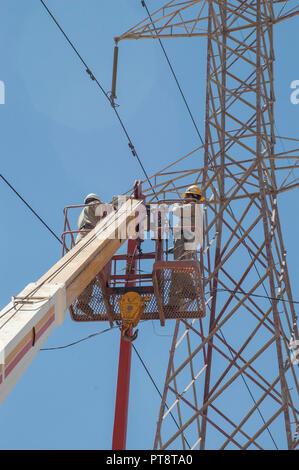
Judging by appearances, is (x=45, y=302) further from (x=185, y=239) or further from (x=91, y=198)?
(x=91, y=198)

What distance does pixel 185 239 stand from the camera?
12.1 m

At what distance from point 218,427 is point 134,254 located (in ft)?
11.4

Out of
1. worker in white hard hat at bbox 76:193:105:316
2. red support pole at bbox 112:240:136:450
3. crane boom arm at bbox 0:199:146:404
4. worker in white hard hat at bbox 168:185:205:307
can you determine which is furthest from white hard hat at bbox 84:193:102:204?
red support pole at bbox 112:240:136:450

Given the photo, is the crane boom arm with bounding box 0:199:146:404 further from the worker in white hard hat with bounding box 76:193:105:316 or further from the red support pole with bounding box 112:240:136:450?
the red support pole with bounding box 112:240:136:450

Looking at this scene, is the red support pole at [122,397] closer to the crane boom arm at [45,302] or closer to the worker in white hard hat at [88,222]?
the worker in white hard hat at [88,222]

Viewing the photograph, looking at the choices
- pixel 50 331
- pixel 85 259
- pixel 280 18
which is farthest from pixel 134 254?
pixel 280 18

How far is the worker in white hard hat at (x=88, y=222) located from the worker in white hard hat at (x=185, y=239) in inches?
55.7

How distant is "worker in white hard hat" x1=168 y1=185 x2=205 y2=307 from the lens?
11926 mm

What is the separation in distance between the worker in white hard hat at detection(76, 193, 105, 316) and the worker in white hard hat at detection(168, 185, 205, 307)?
55.7 inches

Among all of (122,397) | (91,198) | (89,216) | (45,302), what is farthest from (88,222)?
(45,302)

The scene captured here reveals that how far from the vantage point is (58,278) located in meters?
8.52

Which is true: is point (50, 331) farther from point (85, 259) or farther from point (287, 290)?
point (287, 290)

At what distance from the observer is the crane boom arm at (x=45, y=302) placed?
6.57 metres

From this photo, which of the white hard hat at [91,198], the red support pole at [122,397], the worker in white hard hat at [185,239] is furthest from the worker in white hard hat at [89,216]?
the red support pole at [122,397]
